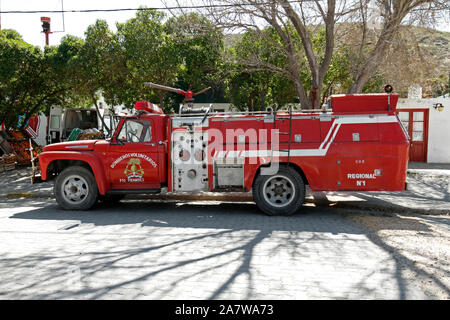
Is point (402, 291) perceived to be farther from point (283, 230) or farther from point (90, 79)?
point (90, 79)

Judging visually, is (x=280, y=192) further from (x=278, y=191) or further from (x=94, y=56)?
(x=94, y=56)

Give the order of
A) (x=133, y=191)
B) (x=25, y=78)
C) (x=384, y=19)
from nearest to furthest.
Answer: (x=133, y=191)
(x=384, y=19)
(x=25, y=78)

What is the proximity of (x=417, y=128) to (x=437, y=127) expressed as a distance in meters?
0.78

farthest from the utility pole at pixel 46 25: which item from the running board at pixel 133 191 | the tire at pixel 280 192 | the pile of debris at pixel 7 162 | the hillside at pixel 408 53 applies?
the tire at pixel 280 192

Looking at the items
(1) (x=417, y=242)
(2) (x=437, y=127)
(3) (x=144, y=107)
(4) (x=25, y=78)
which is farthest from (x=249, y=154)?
(4) (x=25, y=78)

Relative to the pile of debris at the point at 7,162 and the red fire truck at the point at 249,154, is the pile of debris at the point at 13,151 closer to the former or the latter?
the pile of debris at the point at 7,162

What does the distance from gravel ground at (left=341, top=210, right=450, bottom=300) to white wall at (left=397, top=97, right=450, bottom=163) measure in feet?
32.5

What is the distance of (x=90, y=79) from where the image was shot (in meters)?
15.7

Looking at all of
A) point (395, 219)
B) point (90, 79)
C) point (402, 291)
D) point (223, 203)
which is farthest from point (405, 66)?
point (90, 79)

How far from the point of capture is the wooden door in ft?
57.3

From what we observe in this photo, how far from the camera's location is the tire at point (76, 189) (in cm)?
885

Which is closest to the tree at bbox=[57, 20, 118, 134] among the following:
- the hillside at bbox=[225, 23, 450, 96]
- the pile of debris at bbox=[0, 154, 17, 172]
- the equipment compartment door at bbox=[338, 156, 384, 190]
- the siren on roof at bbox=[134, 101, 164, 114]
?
the pile of debris at bbox=[0, 154, 17, 172]

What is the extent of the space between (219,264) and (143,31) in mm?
10856

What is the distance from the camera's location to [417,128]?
17594 millimetres
